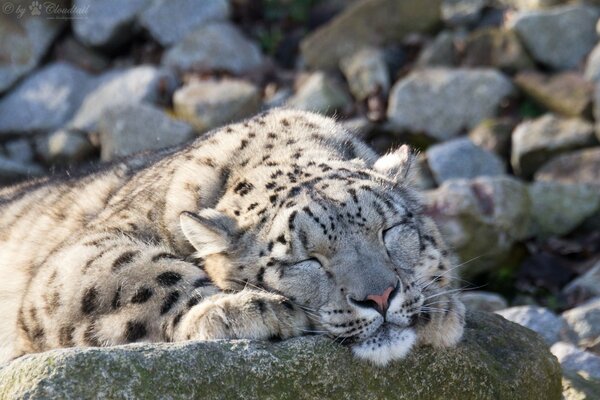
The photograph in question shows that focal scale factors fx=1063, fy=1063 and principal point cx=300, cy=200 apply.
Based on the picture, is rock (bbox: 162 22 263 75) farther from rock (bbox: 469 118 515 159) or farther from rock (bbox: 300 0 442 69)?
rock (bbox: 469 118 515 159)

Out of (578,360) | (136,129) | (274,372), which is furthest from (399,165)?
(136,129)

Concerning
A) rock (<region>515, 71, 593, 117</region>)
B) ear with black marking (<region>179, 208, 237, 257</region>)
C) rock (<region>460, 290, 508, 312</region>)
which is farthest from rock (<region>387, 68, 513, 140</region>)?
ear with black marking (<region>179, 208, 237, 257</region>)

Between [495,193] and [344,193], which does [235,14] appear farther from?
[344,193]

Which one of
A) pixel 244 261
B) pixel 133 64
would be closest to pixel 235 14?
pixel 133 64

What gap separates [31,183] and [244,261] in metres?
4.06

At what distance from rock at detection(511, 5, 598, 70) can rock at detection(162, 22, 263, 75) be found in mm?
5195

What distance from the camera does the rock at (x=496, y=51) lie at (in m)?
17.0

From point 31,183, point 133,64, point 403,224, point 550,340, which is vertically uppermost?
point 403,224

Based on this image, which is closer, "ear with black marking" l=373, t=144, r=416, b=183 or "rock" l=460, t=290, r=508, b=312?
"ear with black marking" l=373, t=144, r=416, b=183

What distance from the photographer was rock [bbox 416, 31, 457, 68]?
699 inches

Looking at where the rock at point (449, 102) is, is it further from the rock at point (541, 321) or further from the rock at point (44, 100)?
the rock at point (541, 321)

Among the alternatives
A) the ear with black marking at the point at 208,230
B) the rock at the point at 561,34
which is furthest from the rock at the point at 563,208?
the ear with black marking at the point at 208,230

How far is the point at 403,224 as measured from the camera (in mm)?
6266
